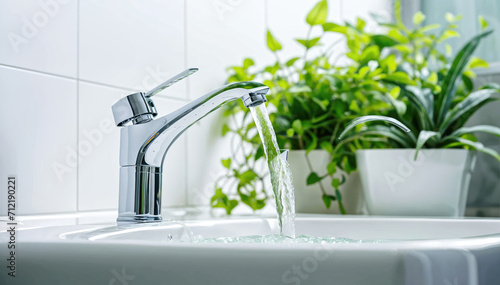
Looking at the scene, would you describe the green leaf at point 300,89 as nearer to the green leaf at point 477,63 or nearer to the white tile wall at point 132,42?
the white tile wall at point 132,42

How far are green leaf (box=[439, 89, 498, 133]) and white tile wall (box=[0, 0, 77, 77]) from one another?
0.65 m

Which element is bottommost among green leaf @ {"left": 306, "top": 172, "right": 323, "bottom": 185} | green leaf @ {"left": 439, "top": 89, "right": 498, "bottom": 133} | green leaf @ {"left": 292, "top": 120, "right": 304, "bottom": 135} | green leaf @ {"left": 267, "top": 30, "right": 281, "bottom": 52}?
green leaf @ {"left": 306, "top": 172, "right": 323, "bottom": 185}

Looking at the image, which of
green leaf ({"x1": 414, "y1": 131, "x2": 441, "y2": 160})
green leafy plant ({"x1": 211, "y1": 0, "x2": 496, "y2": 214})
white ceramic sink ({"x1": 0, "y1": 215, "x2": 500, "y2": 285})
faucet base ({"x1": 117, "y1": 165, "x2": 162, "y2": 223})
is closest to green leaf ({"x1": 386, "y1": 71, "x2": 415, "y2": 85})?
green leafy plant ({"x1": 211, "y1": 0, "x2": 496, "y2": 214})

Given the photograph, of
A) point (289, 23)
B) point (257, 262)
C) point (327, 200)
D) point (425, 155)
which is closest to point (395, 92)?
point (425, 155)

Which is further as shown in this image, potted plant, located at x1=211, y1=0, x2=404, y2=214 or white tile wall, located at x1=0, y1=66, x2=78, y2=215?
potted plant, located at x1=211, y1=0, x2=404, y2=214

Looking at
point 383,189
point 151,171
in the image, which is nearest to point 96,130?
point 151,171

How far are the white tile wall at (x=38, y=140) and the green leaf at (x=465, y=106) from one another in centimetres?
65

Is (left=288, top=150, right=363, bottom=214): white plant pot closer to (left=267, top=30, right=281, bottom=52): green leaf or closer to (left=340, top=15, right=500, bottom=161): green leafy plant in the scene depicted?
(left=340, top=15, right=500, bottom=161): green leafy plant

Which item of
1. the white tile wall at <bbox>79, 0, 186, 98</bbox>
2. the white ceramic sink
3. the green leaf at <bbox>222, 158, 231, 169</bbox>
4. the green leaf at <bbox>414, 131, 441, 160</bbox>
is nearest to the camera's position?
the white ceramic sink

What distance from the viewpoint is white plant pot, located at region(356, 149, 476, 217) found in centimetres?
102

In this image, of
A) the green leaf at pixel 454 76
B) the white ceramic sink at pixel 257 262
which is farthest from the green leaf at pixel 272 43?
the white ceramic sink at pixel 257 262

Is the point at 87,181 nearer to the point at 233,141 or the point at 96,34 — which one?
the point at 96,34

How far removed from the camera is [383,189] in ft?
3.39

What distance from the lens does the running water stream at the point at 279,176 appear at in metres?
0.70
